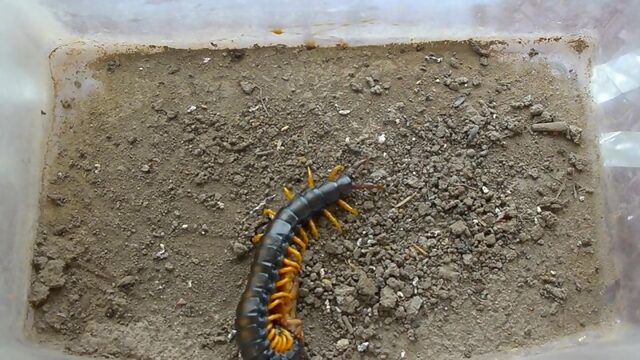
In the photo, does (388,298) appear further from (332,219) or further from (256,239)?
(256,239)

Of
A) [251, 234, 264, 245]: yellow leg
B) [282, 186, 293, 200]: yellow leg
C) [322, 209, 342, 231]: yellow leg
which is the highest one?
[282, 186, 293, 200]: yellow leg

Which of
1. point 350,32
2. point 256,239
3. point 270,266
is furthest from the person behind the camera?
point 350,32

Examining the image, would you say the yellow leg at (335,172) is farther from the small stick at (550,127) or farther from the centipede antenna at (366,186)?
the small stick at (550,127)

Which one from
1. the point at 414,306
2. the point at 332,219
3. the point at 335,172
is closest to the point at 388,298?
the point at 414,306

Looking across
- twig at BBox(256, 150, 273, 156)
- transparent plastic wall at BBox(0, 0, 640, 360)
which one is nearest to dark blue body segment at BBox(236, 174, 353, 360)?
twig at BBox(256, 150, 273, 156)

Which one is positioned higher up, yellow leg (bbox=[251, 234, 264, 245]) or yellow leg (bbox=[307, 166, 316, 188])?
yellow leg (bbox=[307, 166, 316, 188])

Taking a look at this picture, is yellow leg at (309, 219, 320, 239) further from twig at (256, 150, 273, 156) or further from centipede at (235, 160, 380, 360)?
twig at (256, 150, 273, 156)

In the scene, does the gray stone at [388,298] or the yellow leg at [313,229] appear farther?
the yellow leg at [313,229]

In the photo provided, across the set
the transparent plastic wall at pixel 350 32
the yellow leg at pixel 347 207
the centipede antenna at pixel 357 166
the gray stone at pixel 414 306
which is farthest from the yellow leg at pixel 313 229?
the transparent plastic wall at pixel 350 32

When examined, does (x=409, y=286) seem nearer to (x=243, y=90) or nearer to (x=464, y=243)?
(x=464, y=243)
